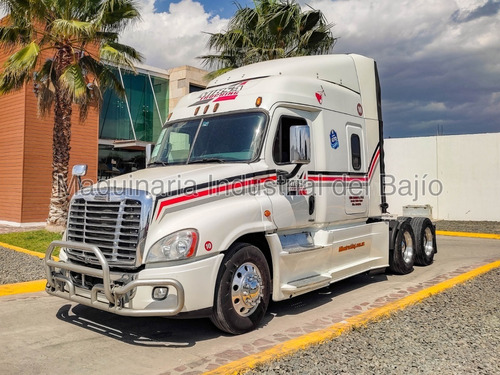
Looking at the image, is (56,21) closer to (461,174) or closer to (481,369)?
(481,369)

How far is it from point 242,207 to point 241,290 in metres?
0.92

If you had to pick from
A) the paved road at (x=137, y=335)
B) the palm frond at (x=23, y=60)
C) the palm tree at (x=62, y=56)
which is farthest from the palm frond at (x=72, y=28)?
the paved road at (x=137, y=335)

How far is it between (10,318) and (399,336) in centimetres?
473

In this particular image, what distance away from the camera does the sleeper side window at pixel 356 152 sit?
7156mm

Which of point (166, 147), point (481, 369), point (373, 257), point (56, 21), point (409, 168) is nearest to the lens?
point (481, 369)

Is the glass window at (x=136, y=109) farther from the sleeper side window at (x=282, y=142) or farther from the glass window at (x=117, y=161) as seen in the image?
the sleeper side window at (x=282, y=142)

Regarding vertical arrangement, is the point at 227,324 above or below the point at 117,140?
below

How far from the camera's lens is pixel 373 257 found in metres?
7.64

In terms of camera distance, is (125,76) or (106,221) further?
(125,76)

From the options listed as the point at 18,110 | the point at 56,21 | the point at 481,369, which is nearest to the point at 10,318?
the point at 481,369

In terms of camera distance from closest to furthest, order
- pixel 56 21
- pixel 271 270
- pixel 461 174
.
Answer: pixel 271 270
pixel 56 21
pixel 461 174

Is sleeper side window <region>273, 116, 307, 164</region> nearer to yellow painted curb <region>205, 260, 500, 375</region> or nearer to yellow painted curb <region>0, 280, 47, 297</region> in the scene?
yellow painted curb <region>205, 260, 500, 375</region>

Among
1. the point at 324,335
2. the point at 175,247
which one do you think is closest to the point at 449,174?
the point at 324,335

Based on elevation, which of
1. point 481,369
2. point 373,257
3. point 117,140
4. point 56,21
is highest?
point 56,21
